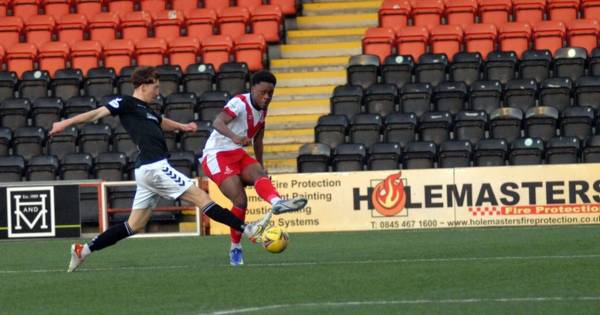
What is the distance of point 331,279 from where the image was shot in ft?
35.6

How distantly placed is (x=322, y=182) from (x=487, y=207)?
2548 mm

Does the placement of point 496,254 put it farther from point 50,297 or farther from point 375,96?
point 375,96

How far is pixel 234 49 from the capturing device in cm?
2670

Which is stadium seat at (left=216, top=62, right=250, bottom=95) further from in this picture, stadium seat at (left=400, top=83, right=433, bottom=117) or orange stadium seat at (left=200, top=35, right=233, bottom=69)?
stadium seat at (left=400, top=83, right=433, bottom=117)

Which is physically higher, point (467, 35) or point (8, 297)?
point (467, 35)

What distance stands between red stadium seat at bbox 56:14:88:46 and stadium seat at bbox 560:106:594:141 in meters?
11.0

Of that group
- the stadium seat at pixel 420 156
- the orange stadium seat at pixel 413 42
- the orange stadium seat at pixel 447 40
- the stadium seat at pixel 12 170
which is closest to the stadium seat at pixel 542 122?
the stadium seat at pixel 420 156

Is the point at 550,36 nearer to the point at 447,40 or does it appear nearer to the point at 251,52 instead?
the point at 447,40

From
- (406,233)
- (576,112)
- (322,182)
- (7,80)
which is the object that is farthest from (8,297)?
(7,80)

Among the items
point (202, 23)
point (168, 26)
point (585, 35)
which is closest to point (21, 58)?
point (168, 26)

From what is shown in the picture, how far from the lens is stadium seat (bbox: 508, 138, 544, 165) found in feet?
71.2

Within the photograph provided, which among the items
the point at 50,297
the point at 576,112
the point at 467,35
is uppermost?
the point at 467,35

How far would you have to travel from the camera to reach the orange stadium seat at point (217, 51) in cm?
2661

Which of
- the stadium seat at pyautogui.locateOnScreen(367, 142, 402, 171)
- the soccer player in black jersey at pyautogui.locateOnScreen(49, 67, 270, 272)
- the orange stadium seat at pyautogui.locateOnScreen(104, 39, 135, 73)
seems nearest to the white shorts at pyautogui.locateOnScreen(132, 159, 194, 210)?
the soccer player in black jersey at pyautogui.locateOnScreen(49, 67, 270, 272)
